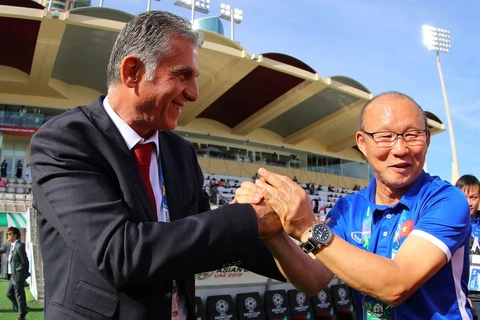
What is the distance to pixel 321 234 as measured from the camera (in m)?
1.58

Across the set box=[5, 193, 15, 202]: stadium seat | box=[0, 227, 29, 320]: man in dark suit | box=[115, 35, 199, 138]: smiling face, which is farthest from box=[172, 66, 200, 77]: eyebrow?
box=[5, 193, 15, 202]: stadium seat

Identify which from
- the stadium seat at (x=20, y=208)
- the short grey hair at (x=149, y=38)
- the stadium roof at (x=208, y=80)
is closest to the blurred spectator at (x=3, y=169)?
the stadium roof at (x=208, y=80)

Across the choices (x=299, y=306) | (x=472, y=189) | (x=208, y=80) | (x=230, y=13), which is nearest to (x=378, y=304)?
(x=472, y=189)

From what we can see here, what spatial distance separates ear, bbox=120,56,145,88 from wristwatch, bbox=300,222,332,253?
0.91 metres

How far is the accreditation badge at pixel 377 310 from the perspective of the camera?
1.64m

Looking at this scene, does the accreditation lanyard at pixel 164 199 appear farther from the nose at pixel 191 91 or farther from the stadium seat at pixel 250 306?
the stadium seat at pixel 250 306

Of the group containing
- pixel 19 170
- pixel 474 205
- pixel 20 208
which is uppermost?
pixel 19 170

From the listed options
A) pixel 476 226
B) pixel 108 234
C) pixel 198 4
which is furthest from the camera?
pixel 198 4

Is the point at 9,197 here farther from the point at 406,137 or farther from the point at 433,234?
the point at 433,234

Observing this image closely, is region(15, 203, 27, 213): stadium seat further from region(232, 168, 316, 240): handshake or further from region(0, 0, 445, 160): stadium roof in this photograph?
region(232, 168, 316, 240): handshake

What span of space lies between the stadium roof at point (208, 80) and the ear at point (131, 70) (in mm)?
18821

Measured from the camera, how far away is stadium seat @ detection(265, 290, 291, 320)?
7.43 metres

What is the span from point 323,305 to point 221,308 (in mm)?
2464

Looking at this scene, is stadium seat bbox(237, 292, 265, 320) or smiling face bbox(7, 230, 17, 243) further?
smiling face bbox(7, 230, 17, 243)
